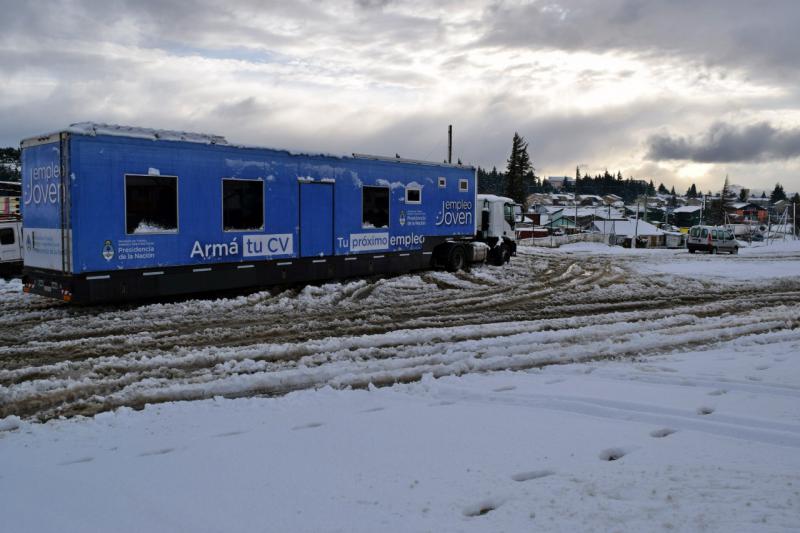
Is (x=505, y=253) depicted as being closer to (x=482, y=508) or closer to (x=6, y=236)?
(x=6, y=236)

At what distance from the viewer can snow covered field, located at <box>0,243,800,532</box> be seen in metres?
3.78

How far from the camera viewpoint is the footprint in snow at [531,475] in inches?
166

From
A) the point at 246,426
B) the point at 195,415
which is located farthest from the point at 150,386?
the point at 246,426

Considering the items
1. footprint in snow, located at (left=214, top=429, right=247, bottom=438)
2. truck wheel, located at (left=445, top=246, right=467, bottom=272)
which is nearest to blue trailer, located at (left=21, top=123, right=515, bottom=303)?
truck wheel, located at (left=445, top=246, right=467, bottom=272)

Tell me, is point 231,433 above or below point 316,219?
below

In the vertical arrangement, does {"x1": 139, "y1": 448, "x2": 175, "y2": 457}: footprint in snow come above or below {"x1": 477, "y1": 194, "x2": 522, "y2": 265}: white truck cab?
below

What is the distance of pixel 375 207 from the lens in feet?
56.3

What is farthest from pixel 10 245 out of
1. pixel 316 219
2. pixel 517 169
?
pixel 517 169

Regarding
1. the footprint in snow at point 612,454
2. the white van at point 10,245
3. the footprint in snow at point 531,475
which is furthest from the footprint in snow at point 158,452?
the white van at point 10,245

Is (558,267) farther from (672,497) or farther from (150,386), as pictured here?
(672,497)

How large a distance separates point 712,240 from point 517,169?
157ft

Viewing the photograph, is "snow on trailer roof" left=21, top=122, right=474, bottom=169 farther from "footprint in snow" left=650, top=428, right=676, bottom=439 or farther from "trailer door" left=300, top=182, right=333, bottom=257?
"footprint in snow" left=650, top=428, right=676, bottom=439

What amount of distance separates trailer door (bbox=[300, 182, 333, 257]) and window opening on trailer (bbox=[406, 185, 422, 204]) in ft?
9.89

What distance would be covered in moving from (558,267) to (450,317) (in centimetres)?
1303
